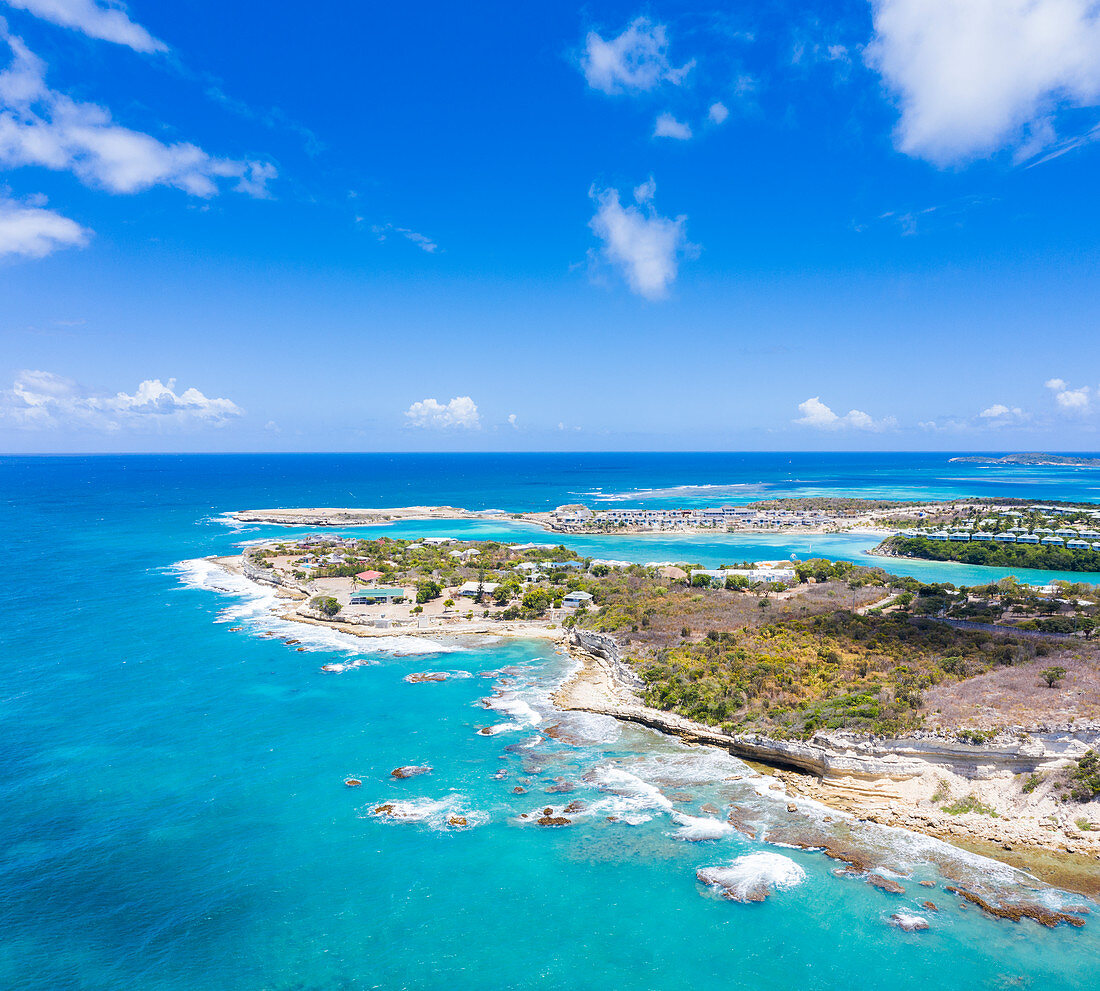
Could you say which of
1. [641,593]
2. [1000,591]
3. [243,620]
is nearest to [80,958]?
[243,620]

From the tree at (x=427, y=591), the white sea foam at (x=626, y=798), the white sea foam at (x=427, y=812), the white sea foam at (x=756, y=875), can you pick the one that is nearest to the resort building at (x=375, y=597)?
the tree at (x=427, y=591)

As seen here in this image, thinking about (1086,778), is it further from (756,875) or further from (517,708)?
(517,708)

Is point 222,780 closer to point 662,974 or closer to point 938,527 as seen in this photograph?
point 662,974

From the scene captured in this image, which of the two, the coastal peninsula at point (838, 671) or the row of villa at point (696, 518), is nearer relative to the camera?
the coastal peninsula at point (838, 671)

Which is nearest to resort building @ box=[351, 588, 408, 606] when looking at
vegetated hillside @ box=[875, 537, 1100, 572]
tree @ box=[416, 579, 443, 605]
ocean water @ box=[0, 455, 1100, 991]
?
tree @ box=[416, 579, 443, 605]

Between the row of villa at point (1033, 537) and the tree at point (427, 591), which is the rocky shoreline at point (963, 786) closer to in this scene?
the tree at point (427, 591)

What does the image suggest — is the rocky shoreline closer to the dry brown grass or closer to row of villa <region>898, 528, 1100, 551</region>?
the dry brown grass

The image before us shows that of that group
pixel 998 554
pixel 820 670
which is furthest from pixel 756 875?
pixel 998 554
